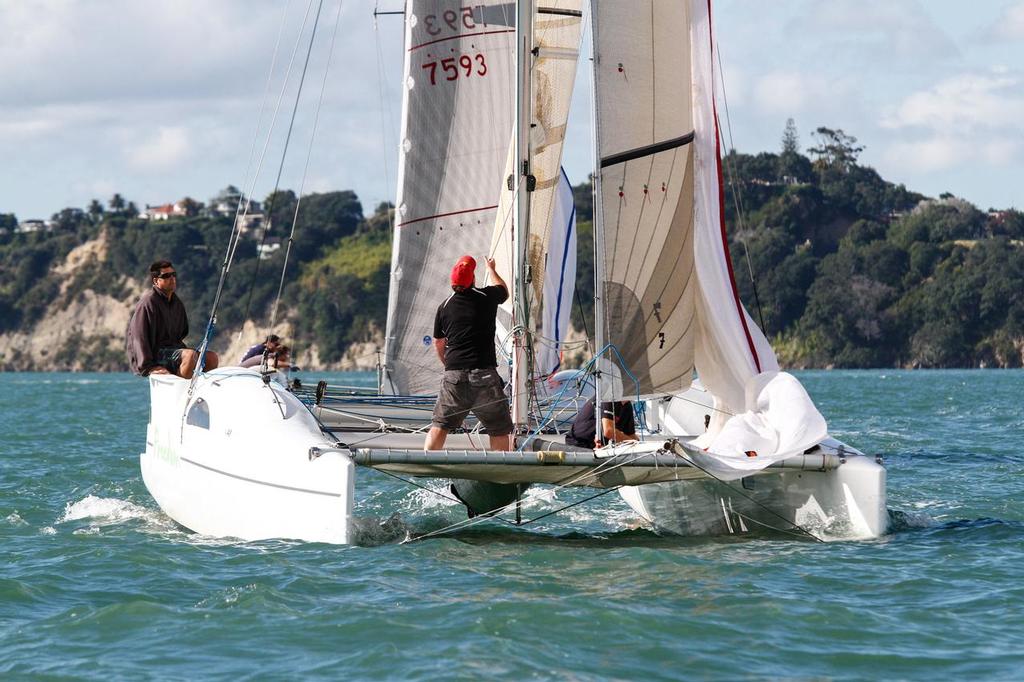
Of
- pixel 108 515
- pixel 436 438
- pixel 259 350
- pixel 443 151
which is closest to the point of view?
pixel 436 438

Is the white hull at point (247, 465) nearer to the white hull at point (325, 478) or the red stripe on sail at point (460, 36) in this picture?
the white hull at point (325, 478)

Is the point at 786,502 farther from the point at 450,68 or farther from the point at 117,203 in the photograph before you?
the point at 117,203

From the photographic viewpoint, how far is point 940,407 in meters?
33.2

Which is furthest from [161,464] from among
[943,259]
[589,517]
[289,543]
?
[943,259]

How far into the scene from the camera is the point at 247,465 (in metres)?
10.0

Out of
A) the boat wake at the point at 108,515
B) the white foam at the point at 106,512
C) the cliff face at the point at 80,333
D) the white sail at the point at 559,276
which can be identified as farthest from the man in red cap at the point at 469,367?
the cliff face at the point at 80,333

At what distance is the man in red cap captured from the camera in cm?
1018

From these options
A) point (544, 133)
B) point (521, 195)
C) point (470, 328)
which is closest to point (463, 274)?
point (470, 328)

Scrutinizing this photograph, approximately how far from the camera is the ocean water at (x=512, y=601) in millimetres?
7164

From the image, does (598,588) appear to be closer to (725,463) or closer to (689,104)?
(725,463)

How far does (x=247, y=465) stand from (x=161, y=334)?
2.20 m

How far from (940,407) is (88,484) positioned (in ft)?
71.9

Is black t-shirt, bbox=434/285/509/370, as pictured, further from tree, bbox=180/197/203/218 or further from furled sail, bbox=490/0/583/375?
tree, bbox=180/197/203/218

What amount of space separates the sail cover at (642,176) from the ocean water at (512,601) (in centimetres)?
146
